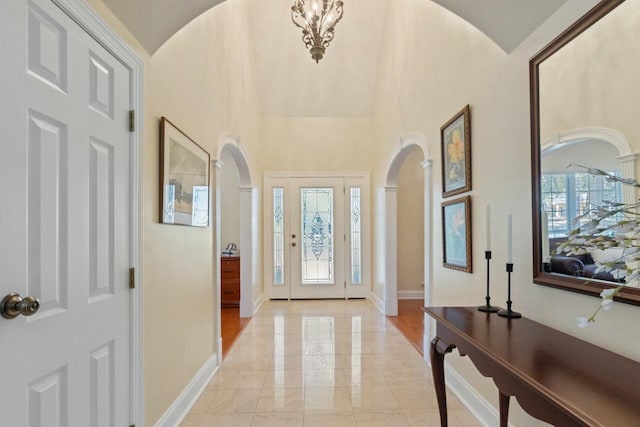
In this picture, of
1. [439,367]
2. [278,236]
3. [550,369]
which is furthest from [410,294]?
[550,369]

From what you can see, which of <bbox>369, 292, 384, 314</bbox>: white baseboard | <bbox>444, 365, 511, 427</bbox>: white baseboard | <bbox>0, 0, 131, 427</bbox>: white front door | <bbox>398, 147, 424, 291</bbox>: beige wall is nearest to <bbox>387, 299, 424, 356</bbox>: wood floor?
<bbox>369, 292, 384, 314</bbox>: white baseboard

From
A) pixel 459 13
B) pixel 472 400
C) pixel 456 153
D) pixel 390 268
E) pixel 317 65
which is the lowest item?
pixel 472 400

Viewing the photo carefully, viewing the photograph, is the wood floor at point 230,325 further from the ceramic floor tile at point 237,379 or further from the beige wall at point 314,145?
the beige wall at point 314,145

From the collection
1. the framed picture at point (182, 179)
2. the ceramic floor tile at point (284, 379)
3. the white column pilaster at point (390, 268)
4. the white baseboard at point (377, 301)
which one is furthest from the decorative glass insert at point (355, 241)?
the framed picture at point (182, 179)

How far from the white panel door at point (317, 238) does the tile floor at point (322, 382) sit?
4.62ft

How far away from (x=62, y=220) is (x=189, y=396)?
1714 mm

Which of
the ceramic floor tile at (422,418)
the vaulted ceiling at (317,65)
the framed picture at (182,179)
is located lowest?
the ceramic floor tile at (422,418)

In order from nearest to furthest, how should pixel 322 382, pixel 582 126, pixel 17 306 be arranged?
1. pixel 17 306
2. pixel 582 126
3. pixel 322 382

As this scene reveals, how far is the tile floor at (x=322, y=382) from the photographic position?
7.50ft

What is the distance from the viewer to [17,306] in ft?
3.30

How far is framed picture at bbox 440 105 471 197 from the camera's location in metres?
2.45

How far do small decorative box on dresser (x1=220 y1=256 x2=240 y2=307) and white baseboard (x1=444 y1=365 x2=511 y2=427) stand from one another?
333cm

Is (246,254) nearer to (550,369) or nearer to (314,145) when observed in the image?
(314,145)

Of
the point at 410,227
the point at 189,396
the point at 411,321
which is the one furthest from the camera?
the point at 410,227
